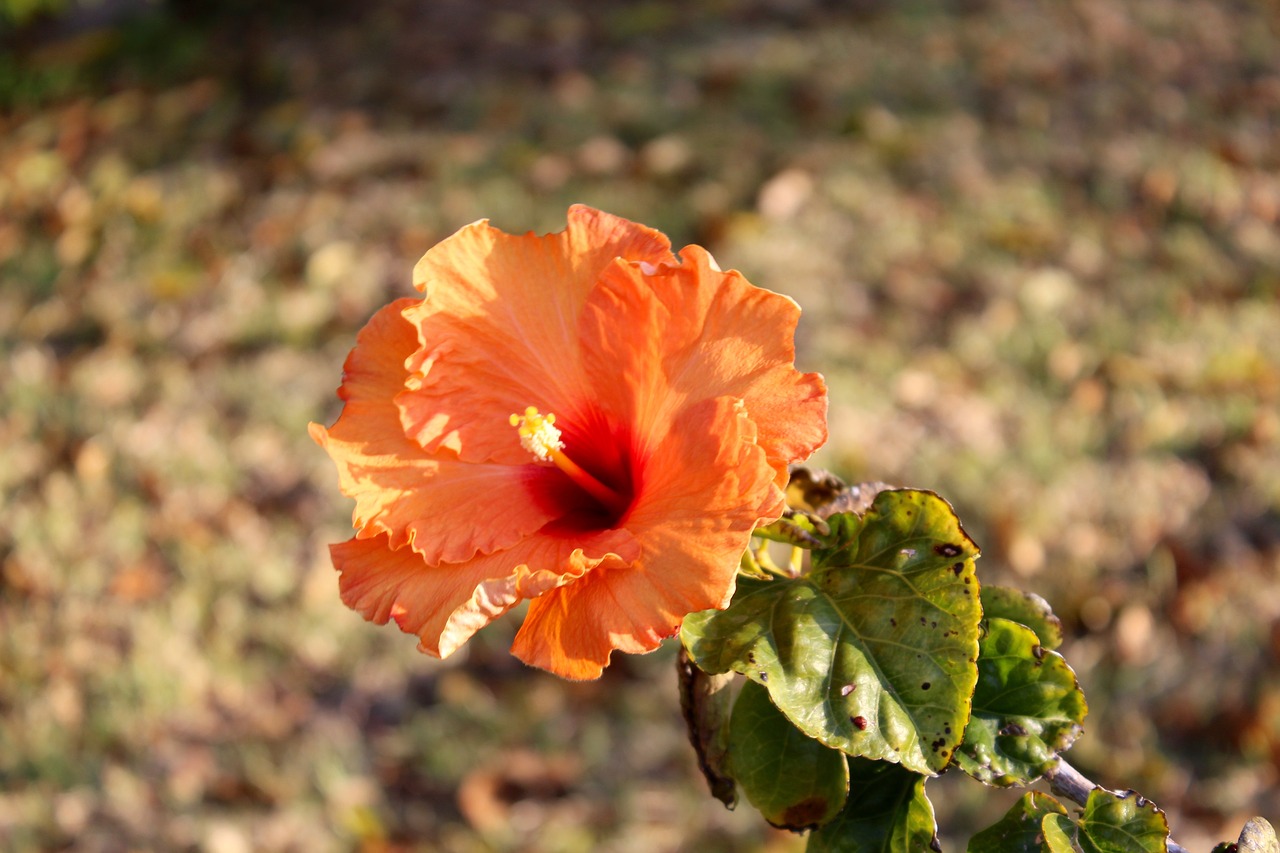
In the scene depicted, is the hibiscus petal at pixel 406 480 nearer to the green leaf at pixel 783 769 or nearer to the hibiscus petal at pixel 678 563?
the hibiscus petal at pixel 678 563

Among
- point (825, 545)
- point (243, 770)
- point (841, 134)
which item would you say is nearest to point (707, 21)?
point (841, 134)

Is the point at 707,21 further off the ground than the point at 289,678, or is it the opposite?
the point at 707,21

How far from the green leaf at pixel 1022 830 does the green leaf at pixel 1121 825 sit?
0.09ft

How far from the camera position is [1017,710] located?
1000mm

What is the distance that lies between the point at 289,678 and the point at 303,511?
19.3 inches

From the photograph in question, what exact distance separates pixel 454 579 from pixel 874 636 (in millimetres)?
367

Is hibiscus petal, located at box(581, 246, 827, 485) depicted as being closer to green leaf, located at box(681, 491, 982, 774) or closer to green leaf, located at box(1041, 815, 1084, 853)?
green leaf, located at box(681, 491, 982, 774)

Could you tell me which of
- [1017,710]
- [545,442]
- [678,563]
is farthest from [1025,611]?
[545,442]

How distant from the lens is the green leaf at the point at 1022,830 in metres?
0.97

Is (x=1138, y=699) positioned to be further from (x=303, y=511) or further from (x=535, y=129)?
(x=535, y=129)

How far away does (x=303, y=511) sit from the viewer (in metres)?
3.18

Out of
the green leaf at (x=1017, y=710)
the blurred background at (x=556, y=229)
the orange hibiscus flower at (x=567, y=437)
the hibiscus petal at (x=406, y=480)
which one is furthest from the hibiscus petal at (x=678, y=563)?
the blurred background at (x=556, y=229)

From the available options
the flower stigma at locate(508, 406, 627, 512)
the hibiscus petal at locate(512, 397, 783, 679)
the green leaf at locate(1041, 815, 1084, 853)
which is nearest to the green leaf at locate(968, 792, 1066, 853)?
the green leaf at locate(1041, 815, 1084, 853)

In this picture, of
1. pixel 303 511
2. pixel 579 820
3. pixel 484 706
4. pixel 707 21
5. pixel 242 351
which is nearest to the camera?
pixel 579 820
